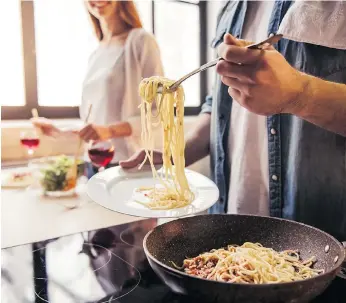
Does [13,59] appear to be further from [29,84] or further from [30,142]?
[30,142]

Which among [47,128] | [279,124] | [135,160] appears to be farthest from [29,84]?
[279,124]

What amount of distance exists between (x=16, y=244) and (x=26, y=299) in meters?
0.39

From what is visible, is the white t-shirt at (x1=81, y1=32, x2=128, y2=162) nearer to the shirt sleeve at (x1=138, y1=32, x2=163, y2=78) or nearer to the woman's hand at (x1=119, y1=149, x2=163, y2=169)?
the shirt sleeve at (x1=138, y1=32, x2=163, y2=78)

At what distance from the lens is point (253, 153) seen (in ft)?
4.16

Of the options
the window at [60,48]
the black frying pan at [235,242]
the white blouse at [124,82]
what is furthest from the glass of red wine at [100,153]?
the window at [60,48]

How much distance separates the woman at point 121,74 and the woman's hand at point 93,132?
109 millimetres

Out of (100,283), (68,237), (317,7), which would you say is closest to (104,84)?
(68,237)

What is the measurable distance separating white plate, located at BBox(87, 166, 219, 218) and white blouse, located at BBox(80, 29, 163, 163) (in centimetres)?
64

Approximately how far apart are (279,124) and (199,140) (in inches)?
15.6

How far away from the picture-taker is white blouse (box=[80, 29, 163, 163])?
6.17ft

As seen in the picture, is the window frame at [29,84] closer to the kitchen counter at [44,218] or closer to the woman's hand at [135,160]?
the kitchen counter at [44,218]

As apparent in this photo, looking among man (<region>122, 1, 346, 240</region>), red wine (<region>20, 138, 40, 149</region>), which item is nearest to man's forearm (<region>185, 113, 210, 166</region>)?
man (<region>122, 1, 346, 240</region>)

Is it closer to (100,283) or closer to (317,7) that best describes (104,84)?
(317,7)

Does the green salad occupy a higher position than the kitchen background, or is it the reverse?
the kitchen background
